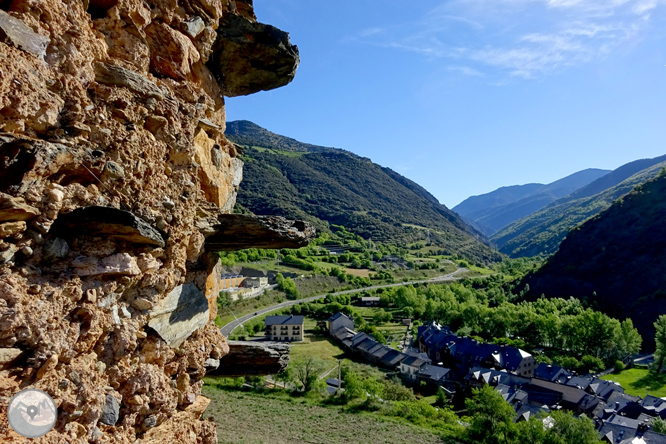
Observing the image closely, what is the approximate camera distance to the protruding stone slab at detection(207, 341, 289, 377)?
Answer: 9172mm

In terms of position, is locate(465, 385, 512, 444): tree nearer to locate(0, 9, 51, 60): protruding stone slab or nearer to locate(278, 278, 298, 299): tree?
locate(0, 9, 51, 60): protruding stone slab

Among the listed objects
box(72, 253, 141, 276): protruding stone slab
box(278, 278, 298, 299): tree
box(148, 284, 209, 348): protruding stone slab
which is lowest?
box(278, 278, 298, 299): tree

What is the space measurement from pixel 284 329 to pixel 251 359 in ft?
184

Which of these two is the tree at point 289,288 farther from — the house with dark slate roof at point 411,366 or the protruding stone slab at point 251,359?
the protruding stone slab at point 251,359

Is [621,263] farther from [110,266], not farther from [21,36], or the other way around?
[21,36]

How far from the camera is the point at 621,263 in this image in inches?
3565

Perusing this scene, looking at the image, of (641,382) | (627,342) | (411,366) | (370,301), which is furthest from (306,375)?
(370,301)

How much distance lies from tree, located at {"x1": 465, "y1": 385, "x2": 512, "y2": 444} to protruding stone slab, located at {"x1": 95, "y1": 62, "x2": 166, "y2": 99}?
33056 millimetres

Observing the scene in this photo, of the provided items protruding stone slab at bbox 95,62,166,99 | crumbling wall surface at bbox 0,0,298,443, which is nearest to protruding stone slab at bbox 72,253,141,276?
crumbling wall surface at bbox 0,0,298,443

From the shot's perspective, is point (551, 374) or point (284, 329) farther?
point (284, 329)

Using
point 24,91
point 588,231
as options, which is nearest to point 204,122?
point 24,91

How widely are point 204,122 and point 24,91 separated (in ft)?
10.8

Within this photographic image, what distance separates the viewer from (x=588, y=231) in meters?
108

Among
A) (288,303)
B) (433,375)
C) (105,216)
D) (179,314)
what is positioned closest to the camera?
(105,216)
